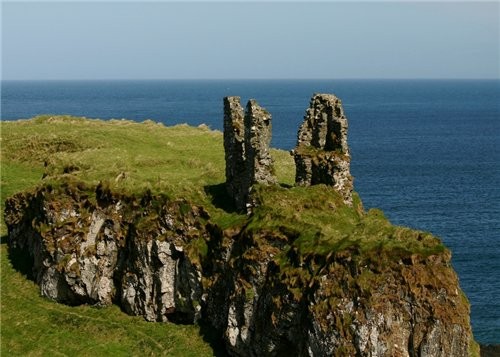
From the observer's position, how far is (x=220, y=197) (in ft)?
136

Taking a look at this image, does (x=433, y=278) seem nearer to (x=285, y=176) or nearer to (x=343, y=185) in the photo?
(x=343, y=185)

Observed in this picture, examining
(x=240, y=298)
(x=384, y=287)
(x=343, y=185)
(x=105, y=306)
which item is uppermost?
(x=343, y=185)

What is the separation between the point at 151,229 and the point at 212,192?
508 centimetres

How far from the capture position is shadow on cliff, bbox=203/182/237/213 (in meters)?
40.1

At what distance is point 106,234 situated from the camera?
41562mm

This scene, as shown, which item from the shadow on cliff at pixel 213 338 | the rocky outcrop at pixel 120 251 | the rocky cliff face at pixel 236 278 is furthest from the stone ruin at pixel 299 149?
the shadow on cliff at pixel 213 338

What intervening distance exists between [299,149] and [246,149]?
355cm

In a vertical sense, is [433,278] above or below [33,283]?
above

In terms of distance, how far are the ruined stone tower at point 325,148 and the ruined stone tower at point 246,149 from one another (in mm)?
2914

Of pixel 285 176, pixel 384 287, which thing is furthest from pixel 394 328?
pixel 285 176

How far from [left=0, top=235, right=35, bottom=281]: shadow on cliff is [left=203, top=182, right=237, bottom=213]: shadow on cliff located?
14358 millimetres

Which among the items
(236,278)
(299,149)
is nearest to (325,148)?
(299,149)

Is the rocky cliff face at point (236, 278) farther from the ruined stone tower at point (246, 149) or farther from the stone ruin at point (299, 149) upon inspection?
the stone ruin at point (299, 149)

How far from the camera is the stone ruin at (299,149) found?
37344 mm
